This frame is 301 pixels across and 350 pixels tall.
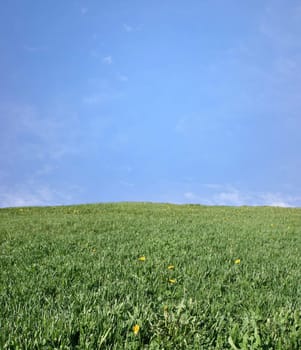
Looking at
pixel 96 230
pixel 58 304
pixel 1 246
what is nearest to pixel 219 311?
pixel 58 304

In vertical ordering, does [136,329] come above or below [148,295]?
below

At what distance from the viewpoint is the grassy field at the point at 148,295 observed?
3.05 meters

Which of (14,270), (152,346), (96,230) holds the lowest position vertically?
(152,346)

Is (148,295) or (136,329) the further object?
(148,295)

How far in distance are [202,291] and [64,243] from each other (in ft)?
13.9

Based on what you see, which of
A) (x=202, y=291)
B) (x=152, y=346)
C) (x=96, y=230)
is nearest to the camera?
(x=152, y=346)

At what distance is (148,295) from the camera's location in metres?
4.33

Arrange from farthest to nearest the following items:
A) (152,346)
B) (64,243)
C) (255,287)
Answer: (64,243), (255,287), (152,346)

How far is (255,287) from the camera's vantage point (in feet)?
16.6

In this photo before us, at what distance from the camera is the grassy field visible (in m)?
3.05

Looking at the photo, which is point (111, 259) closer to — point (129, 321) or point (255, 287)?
point (255, 287)

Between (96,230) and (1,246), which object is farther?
(96,230)

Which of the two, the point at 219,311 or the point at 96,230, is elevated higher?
the point at 96,230

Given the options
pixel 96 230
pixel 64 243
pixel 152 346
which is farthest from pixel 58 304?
pixel 96 230
